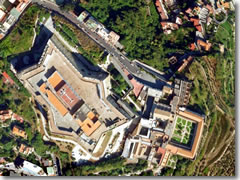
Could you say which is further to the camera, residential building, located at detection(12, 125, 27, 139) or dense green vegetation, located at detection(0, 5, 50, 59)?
dense green vegetation, located at detection(0, 5, 50, 59)

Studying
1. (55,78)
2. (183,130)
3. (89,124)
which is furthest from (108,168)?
(55,78)

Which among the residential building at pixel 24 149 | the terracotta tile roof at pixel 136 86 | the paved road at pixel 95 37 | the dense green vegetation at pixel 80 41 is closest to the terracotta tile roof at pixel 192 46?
the paved road at pixel 95 37

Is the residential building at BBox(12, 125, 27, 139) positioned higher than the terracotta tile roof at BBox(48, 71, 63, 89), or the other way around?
the terracotta tile roof at BBox(48, 71, 63, 89)

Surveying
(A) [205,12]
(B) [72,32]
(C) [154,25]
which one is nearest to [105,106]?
(B) [72,32]

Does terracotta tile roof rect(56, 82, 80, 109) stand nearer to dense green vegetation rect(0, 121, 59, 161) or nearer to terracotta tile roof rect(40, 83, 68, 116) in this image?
terracotta tile roof rect(40, 83, 68, 116)

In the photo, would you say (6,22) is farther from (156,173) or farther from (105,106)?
(156,173)

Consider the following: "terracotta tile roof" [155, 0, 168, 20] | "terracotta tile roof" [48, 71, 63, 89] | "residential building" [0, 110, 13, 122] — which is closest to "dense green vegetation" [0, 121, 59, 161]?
"residential building" [0, 110, 13, 122]

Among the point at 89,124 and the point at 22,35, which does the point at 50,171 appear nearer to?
the point at 89,124
